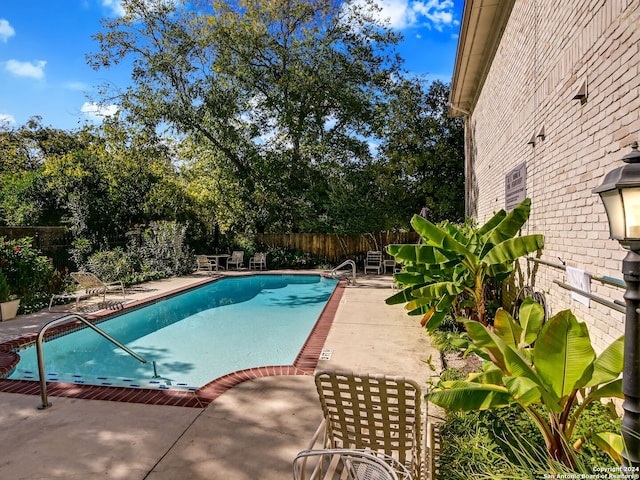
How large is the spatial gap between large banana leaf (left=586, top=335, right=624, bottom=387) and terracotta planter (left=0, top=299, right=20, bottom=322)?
10.3 metres

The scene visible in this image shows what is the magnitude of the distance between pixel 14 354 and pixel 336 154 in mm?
15087

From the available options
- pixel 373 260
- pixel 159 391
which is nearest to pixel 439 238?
pixel 159 391

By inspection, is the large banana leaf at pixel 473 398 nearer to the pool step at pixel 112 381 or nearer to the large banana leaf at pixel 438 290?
the large banana leaf at pixel 438 290

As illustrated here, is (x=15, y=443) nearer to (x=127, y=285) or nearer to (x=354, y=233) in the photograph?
(x=127, y=285)

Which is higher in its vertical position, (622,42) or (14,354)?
(622,42)

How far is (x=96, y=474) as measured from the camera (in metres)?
3.01

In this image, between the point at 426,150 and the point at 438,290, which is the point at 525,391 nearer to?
the point at 438,290

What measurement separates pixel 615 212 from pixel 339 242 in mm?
16120

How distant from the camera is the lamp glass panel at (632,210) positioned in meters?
1.68

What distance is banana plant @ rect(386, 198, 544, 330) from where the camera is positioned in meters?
4.60

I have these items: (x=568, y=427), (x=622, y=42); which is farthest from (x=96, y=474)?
(x=622, y=42)

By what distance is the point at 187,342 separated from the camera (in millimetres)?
7676

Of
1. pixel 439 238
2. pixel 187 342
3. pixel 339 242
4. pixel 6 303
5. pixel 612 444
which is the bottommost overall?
pixel 187 342

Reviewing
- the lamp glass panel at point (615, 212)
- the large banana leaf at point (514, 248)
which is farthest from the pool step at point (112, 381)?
the lamp glass panel at point (615, 212)
